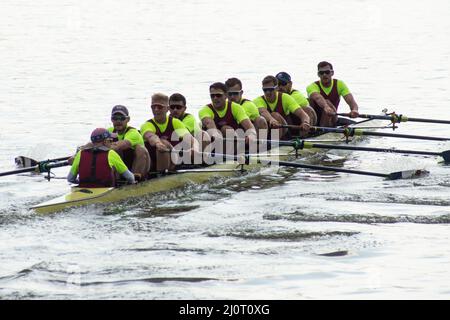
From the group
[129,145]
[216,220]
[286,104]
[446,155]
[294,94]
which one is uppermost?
[294,94]

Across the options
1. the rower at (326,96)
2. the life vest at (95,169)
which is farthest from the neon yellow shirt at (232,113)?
the life vest at (95,169)

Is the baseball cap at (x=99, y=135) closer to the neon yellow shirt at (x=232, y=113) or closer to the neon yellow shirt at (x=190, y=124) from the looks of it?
the neon yellow shirt at (x=190, y=124)

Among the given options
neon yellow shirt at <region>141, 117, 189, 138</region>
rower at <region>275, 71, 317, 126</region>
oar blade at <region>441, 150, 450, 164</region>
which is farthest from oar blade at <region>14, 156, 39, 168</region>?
oar blade at <region>441, 150, 450, 164</region>

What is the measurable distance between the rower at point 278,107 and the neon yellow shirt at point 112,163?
6600 millimetres

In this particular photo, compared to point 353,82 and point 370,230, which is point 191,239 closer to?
point 370,230

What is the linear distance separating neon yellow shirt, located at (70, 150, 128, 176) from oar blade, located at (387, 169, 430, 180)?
596cm

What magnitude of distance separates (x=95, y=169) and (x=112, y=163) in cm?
32

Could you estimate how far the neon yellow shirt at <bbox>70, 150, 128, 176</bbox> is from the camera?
55.3 feet

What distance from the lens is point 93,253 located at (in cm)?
1424

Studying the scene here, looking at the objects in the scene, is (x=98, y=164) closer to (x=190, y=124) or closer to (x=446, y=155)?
(x=190, y=124)

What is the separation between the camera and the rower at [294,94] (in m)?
23.9

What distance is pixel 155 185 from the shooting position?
1817cm

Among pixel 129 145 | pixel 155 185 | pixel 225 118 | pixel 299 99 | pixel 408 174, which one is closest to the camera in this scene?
pixel 129 145

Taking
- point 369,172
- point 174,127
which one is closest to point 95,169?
point 174,127
